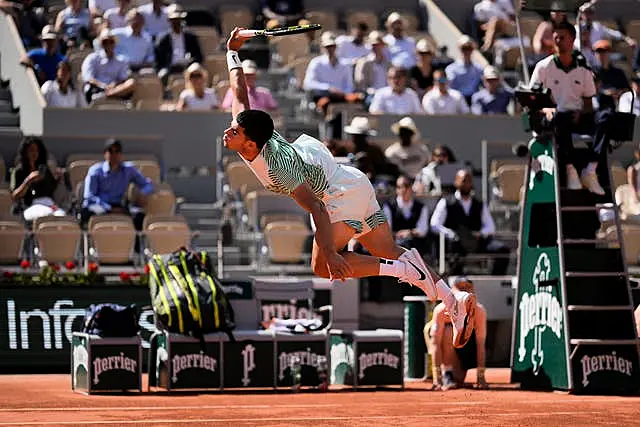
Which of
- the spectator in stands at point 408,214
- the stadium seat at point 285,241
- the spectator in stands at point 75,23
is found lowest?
the stadium seat at point 285,241

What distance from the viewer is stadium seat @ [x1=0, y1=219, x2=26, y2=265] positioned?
1739 centimetres

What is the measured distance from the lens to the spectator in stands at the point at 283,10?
23609 millimetres

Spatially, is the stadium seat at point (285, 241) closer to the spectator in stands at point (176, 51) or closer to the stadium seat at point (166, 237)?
the stadium seat at point (166, 237)

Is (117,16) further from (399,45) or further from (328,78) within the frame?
(399,45)

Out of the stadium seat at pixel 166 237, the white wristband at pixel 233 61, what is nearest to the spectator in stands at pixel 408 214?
the stadium seat at pixel 166 237

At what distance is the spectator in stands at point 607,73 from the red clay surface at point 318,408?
7.98m

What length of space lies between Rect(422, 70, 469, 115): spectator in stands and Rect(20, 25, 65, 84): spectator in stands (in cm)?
525

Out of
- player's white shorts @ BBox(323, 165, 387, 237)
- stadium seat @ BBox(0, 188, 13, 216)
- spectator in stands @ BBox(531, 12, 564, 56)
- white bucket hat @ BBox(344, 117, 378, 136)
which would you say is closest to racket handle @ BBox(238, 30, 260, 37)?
player's white shorts @ BBox(323, 165, 387, 237)

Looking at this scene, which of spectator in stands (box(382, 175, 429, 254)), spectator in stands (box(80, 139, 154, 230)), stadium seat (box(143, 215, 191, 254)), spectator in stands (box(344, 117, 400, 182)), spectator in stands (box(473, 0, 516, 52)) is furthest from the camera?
spectator in stands (box(473, 0, 516, 52))

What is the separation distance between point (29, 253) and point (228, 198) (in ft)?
9.90

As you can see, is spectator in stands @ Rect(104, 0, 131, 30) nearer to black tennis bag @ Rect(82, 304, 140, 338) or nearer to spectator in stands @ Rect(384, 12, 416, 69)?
spectator in stands @ Rect(384, 12, 416, 69)

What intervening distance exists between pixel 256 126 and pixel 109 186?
857 cm

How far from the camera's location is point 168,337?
598 inches

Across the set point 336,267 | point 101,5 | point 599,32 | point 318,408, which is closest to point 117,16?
point 101,5
